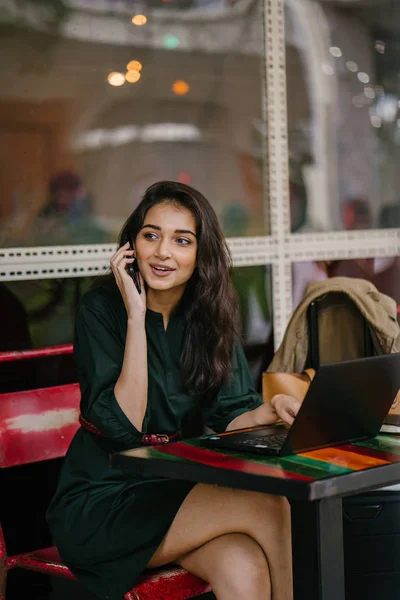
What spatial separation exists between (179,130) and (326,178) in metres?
0.81

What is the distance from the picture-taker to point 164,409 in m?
2.74

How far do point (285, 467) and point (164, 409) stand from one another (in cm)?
82

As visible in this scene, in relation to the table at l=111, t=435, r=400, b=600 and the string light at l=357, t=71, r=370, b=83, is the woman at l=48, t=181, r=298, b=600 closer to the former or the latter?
the table at l=111, t=435, r=400, b=600

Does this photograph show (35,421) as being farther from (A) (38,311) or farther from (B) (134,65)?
(B) (134,65)

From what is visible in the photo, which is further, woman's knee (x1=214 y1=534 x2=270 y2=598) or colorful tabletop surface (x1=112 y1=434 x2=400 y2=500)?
woman's knee (x1=214 y1=534 x2=270 y2=598)

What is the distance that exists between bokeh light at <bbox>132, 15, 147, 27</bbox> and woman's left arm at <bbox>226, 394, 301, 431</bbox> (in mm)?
1747

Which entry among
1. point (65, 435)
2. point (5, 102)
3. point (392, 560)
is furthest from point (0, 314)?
point (392, 560)

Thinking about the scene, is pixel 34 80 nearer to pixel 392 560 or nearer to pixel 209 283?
pixel 209 283

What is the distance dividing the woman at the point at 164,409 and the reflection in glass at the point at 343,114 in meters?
1.52

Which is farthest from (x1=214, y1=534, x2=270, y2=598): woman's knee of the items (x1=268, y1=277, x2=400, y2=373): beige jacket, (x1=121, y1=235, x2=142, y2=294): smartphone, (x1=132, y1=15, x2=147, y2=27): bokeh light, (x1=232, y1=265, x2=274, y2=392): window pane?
(x1=132, y1=15, x2=147, y2=27): bokeh light

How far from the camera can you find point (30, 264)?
11.3ft

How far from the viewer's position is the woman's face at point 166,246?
2.72 metres

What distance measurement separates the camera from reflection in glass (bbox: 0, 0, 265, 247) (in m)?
3.42

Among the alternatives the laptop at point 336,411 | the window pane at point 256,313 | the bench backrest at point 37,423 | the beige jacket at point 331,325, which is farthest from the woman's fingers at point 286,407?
the window pane at point 256,313
